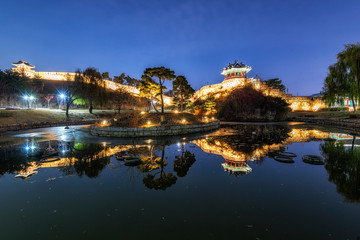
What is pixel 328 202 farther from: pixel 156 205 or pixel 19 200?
pixel 19 200

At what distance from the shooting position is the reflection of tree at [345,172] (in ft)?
13.7

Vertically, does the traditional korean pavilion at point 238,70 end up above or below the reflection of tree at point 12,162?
above

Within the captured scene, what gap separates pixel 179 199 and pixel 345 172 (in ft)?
20.4

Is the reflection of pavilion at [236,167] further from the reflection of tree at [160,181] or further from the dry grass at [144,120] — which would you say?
the dry grass at [144,120]

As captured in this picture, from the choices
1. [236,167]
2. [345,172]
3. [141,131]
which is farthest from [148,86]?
[345,172]

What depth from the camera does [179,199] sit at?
392cm

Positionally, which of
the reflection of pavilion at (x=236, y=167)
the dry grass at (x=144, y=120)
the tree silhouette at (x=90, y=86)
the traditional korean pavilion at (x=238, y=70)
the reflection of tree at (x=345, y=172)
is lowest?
the reflection of pavilion at (x=236, y=167)

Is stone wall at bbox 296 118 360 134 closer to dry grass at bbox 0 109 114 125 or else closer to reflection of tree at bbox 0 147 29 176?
reflection of tree at bbox 0 147 29 176

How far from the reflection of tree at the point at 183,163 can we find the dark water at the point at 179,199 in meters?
0.04

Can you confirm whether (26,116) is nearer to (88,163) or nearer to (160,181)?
(88,163)

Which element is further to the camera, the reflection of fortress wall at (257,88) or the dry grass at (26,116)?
the reflection of fortress wall at (257,88)

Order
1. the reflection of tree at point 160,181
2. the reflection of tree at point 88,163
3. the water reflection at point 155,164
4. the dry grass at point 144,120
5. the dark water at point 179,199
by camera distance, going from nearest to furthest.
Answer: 1. the dark water at point 179,199
2. the reflection of tree at point 160,181
3. the water reflection at point 155,164
4. the reflection of tree at point 88,163
5. the dry grass at point 144,120

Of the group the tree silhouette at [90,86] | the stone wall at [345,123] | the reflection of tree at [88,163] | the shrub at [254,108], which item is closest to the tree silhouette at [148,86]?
the reflection of tree at [88,163]

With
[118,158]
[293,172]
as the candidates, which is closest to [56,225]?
[118,158]
